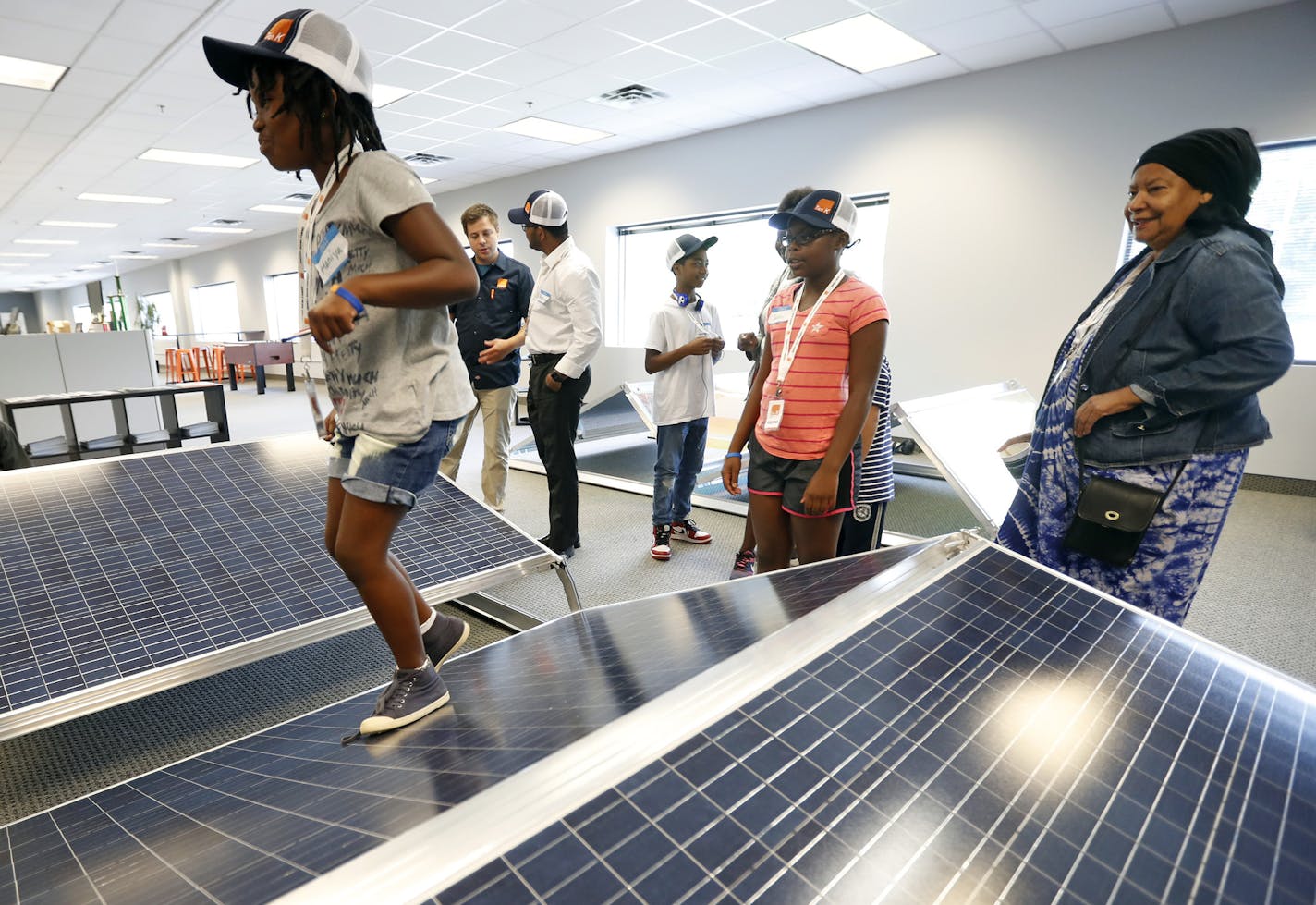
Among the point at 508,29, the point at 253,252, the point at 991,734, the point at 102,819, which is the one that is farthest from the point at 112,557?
the point at 253,252

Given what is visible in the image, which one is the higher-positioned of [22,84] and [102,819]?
[22,84]

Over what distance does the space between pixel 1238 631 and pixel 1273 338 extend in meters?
1.93

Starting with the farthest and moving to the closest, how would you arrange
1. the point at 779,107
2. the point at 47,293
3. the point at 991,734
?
the point at 47,293 < the point at 779,107 < the point at 991,734

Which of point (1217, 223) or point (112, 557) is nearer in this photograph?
point (1217, 223)

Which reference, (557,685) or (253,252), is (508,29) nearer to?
(557,685)

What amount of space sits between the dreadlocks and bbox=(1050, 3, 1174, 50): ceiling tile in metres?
5.33

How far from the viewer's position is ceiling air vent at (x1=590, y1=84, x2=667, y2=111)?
5957mm

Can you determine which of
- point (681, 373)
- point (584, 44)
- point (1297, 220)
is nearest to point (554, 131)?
point (584, 44)

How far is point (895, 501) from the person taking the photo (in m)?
4.40

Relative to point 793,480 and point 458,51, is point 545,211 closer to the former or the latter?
point 793,480

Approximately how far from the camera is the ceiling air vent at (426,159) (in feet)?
27.3

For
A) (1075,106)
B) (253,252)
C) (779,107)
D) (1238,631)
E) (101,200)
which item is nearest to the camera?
(1238,631)

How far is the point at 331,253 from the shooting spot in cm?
116

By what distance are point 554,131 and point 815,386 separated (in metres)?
6.75
